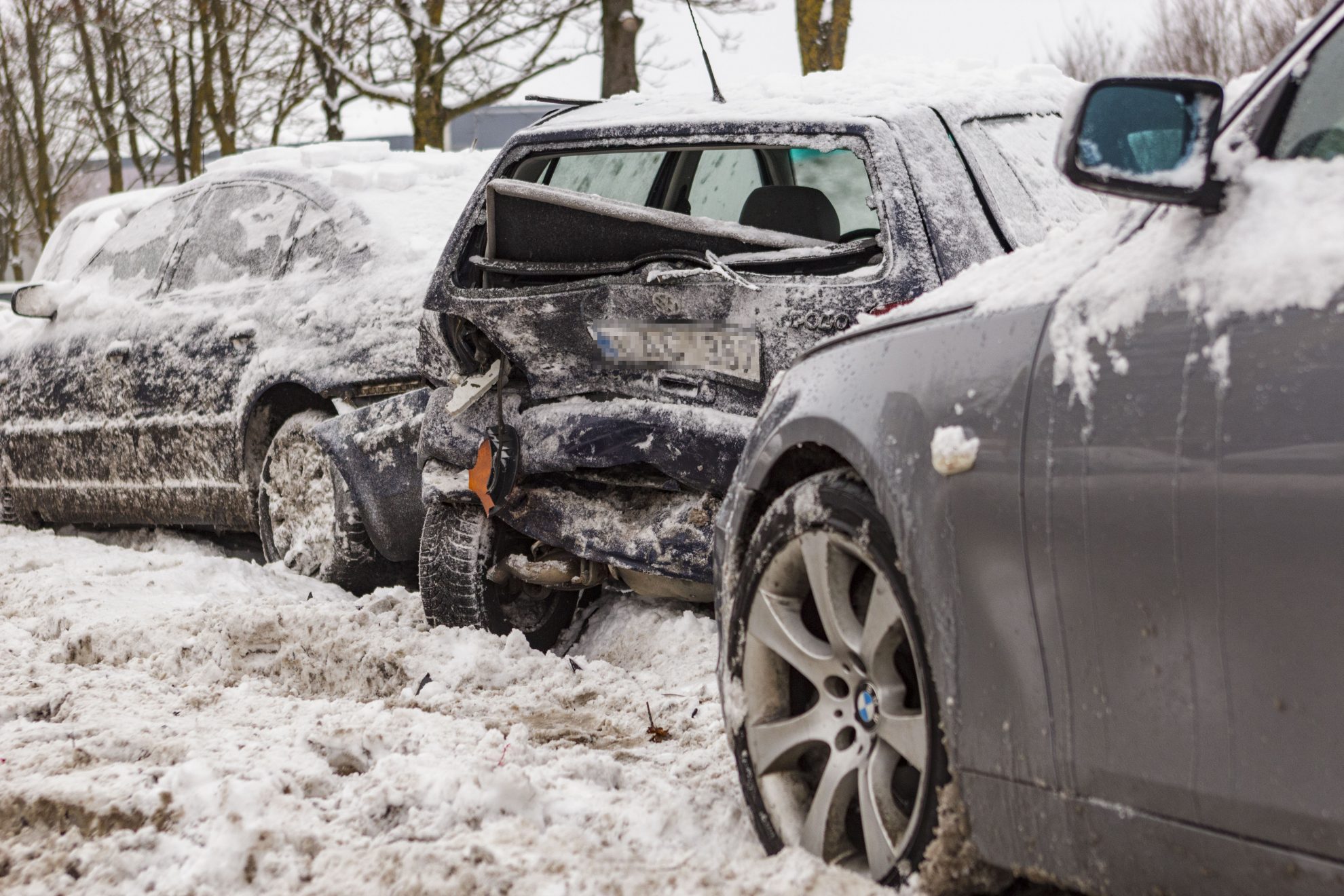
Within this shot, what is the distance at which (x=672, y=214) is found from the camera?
4.79 m

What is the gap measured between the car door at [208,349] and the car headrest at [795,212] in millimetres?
2755

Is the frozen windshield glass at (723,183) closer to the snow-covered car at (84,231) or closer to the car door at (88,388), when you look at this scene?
the car door at (88,388)

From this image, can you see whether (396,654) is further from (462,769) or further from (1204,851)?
(1204,851)

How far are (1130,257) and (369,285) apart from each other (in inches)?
184

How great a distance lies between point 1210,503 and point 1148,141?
536 millimetres

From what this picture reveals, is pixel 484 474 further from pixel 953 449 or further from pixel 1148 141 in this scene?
pixel 1148 141

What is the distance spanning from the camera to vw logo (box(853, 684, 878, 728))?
9.19 ft

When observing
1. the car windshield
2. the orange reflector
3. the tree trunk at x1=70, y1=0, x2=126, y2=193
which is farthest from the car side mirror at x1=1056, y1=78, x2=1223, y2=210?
the tree trunk at x1=70, y1=0, x2=126, y2=193

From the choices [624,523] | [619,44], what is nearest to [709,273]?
[624,523]

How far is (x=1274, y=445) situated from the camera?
1.92 metres

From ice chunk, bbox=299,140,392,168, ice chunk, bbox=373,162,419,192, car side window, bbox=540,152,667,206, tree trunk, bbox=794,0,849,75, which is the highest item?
tree trunk, bbox=794,0,849,75

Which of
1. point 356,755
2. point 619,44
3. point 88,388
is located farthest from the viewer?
point 619,44

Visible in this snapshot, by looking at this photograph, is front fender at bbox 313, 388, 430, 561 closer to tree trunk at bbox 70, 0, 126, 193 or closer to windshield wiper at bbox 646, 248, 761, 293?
windshield wiper at bbox 646, 248, 761, 293

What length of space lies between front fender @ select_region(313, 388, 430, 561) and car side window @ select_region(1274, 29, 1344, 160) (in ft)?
13.3
